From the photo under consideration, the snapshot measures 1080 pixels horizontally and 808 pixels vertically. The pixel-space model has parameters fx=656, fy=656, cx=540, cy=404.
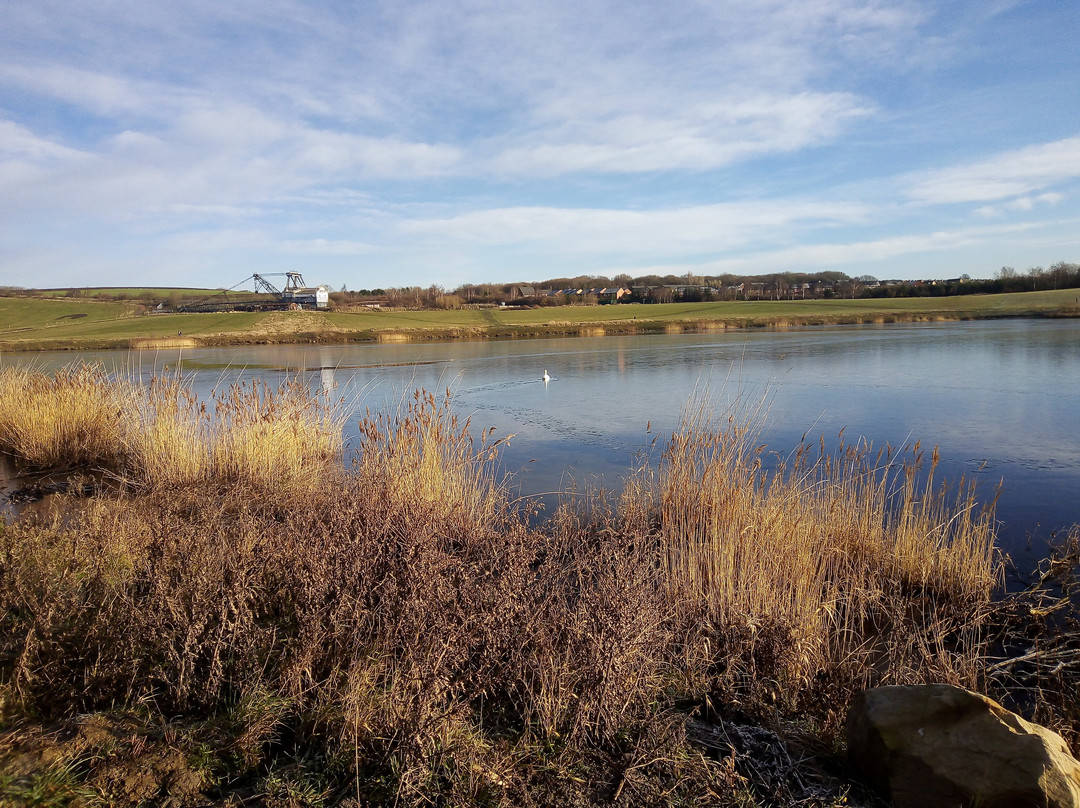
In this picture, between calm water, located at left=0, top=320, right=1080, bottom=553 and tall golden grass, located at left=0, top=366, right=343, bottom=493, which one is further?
calm water, located at left=0, top=320, right=1080, bottom=553

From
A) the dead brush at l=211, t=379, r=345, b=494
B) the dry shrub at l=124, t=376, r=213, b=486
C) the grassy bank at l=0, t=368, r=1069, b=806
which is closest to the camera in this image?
the grassy bank at l=0, t=368, r=1069, b=806

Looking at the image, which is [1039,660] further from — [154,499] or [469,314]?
[469,314]

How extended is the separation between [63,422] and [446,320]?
178ft

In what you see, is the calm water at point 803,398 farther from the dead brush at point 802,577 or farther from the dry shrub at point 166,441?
the dry shrub at point 166,441

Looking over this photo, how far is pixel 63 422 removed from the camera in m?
10.7

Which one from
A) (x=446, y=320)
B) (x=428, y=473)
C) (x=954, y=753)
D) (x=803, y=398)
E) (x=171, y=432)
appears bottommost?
(x=803, y=398)

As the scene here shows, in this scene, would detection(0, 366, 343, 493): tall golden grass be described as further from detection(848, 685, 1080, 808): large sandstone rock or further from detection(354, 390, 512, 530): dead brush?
detection(848, 685, 1080, 808): large sandstone rock

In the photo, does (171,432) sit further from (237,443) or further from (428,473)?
(428,473)

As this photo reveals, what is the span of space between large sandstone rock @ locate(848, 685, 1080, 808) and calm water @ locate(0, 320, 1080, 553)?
4623mm

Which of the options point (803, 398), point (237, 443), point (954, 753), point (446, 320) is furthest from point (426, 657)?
point (446, 320)

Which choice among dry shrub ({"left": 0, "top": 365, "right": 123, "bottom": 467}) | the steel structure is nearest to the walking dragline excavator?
the steel structure

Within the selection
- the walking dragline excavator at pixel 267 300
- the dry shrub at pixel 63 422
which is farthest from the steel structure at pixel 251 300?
the dry shrub at pixel 63 422

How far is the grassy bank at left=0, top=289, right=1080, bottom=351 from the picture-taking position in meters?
51.1

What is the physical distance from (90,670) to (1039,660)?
5.55m
